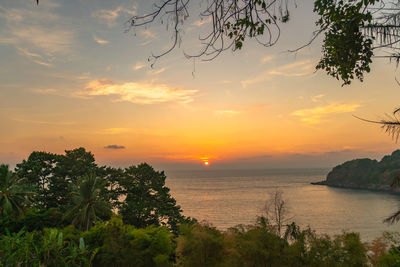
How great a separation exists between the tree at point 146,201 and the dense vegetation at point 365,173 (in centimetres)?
9662

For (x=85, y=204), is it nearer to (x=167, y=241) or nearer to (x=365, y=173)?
(x=167, y=241)

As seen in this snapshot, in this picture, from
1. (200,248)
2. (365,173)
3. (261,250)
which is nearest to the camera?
(261,250)

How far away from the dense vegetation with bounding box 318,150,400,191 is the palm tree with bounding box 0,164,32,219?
107 meters

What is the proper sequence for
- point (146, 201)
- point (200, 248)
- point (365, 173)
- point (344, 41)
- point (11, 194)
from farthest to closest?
Result: point (365, 173)
point (146, 201)
point (11, 194)
point (200, 248)
point (344, 41)

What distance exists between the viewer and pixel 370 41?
383cm

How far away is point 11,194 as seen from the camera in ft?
61.0

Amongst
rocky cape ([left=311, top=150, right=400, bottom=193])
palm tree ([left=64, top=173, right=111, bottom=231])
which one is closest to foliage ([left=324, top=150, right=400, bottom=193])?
rocky cape ([left=311, top=150, right=400, bottom=193])

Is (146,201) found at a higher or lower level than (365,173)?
higher

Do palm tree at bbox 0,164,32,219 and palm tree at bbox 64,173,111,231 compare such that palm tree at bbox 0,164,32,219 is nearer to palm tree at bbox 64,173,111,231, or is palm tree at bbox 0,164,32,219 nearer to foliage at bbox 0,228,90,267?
palm tree at bbox 64,173,111,231

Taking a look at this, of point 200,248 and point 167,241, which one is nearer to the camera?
point 200,248

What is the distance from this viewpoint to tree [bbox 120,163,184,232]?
965 inches

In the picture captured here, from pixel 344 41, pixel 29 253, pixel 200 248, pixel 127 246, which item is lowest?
pixel 127 246

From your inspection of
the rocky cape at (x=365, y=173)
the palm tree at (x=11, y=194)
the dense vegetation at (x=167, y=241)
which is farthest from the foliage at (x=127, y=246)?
the rocky cape at (x=365, y=173)

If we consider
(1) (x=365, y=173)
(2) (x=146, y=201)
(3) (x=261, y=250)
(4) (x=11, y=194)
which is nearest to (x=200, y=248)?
(3) (x=261, y=250)
